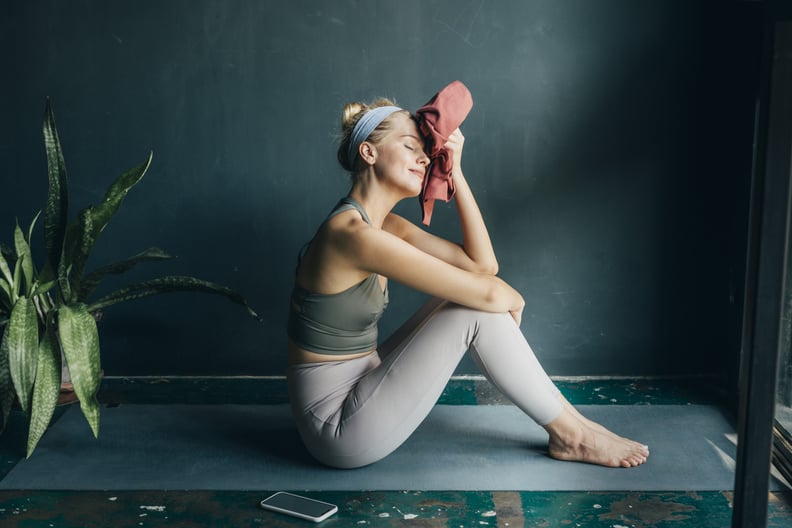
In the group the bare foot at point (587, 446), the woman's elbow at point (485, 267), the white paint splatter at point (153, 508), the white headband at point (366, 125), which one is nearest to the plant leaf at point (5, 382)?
the white paint splatter at point (153, 508)

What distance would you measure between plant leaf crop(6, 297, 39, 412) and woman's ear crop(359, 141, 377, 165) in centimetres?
115

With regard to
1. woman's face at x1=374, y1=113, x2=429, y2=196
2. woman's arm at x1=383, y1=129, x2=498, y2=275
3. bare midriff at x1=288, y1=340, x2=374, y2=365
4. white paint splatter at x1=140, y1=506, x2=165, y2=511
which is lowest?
white paint splatter at x1=140, y1=506, x2=165, y2=511

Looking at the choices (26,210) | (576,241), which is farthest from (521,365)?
(26,210)

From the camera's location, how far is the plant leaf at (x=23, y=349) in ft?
8.28

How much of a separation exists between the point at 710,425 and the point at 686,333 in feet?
1.87

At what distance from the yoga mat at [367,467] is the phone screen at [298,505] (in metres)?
0.09

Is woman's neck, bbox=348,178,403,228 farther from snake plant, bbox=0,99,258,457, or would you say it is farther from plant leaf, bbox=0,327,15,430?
plant leaf, bbox=0,327,15,430

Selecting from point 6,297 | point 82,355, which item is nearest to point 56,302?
point 6,297

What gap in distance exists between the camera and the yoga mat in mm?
2473

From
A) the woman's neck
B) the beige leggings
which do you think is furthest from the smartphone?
the woman's neck

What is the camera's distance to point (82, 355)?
2.54 meters

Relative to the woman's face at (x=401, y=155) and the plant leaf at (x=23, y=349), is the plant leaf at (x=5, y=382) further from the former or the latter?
the woman's face at (x=401, y=155)

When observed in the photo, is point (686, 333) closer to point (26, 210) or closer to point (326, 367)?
point (326, 367)

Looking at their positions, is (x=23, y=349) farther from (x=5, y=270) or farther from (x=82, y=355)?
(x=5, y=270)
